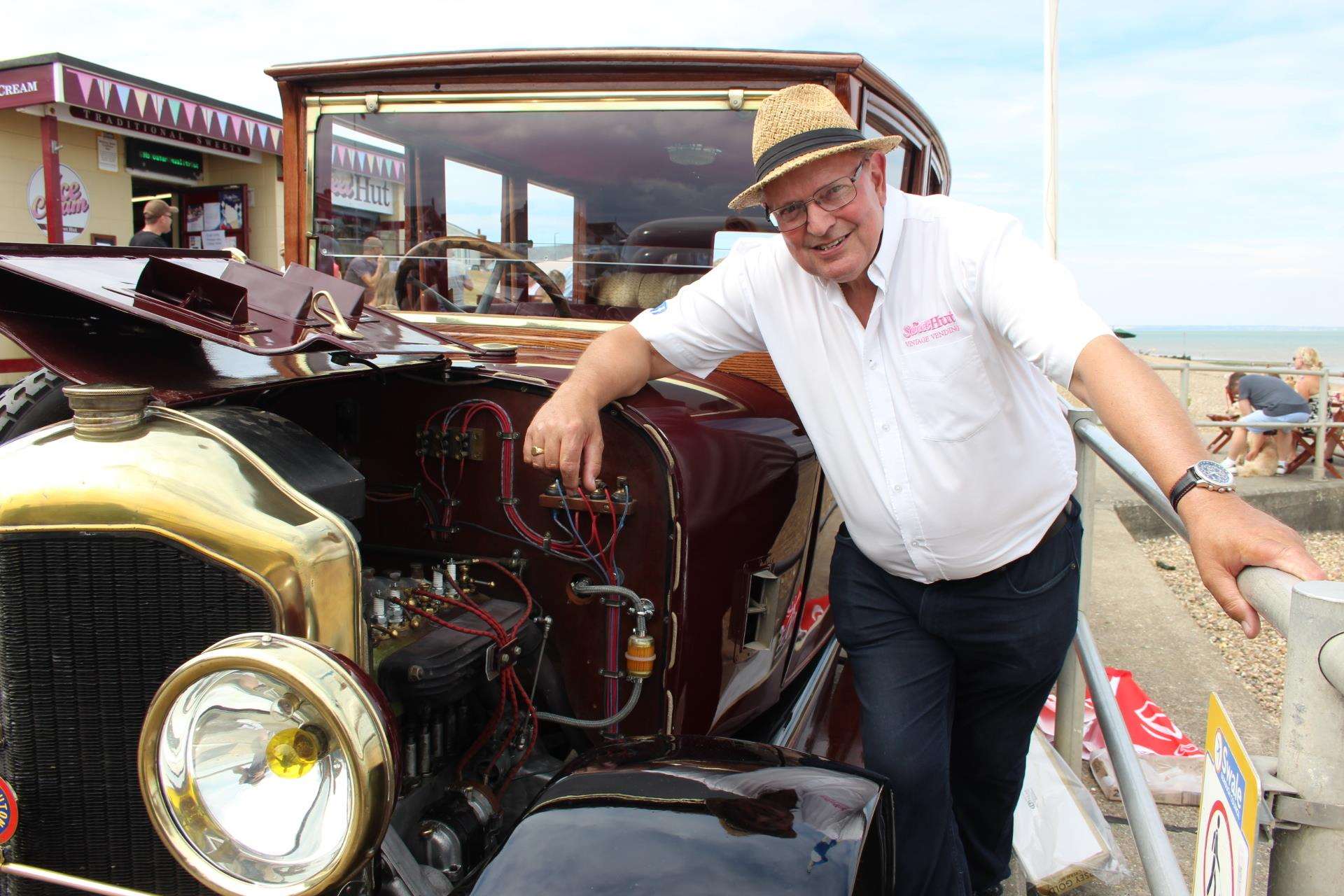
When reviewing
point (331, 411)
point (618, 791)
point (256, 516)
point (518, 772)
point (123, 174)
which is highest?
point (123, 174)

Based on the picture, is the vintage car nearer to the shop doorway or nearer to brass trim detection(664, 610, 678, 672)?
brass trim detection(664, 610, 678, 672)

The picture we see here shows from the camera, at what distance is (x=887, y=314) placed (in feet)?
5.57

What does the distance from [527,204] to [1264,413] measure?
803cm

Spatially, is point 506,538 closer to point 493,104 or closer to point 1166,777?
point 493,104

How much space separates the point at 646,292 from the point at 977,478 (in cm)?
116

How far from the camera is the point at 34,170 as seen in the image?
973 centimetres

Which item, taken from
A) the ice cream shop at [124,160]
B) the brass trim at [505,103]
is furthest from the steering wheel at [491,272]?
the ice cream shop at [124,160]

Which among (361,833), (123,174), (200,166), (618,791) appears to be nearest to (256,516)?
(361,833)

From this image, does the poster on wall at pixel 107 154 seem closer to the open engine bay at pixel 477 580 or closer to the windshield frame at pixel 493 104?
the windshield frame at pixel 493 104

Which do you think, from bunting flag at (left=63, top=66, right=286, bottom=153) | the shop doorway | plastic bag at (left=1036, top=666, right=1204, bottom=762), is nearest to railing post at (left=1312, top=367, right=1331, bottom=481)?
plastic bag at (left=1036, top=666, right=1204, bottom=762)

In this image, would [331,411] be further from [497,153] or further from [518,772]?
[497,153]

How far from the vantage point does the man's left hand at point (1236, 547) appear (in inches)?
38.9

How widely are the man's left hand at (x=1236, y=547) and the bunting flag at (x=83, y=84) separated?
10458mm

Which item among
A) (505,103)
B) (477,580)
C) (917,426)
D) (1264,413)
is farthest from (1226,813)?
(1264,413)
